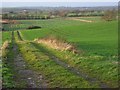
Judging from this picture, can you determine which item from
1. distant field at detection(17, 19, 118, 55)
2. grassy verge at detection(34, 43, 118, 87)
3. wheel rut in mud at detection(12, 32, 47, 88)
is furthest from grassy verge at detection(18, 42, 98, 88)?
distant field at detection(17, 19, 118, 55)

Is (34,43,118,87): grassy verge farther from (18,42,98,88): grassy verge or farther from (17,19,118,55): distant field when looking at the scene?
(17,19,118,55): distant field

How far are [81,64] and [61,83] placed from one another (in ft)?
17.1

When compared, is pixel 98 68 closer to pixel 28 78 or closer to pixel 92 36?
pixel 28 78

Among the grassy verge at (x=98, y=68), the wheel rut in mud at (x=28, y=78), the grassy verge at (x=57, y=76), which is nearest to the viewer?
the grassy verge at (x=57, y=76)

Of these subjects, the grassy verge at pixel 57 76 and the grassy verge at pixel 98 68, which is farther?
the grassy verge at pixel 98 68

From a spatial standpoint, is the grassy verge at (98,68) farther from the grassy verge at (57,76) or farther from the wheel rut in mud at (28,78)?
the wheel rut in mud at (28,78)

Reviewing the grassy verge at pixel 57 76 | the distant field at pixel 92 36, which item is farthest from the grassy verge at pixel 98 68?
→ the distant field at pixel 92 36

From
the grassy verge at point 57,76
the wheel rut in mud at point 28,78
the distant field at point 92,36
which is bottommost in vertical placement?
the distant field at point 92,36

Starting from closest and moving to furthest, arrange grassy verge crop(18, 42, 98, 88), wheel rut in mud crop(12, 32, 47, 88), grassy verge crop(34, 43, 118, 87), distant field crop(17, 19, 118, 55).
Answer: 1. grassy verge crop(18, 42, 98, 88)
2. wheel rut in mud crop(12, 32, 47, 88)
3. grassy verge crop(34, 43, 118, 87)
4. distant field crop(17, 19, 118, 55)

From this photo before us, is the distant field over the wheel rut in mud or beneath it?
beneath

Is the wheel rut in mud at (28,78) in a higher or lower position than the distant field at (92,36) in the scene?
higher

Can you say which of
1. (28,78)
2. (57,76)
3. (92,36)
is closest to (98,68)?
(57,76)

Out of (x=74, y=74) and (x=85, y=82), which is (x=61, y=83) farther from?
(x=74, y=74)

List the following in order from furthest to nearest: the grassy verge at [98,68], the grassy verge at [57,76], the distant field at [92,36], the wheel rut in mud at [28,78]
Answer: the distant field at [92,36] < the grassy verge at [98,68] < the wheel rut in mud at [28,78] < the grassy verge at [57,76]
